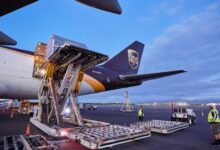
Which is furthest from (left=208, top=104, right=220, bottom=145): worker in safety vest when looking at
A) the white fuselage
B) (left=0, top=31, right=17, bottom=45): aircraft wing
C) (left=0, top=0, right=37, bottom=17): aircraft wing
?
the white fuselage

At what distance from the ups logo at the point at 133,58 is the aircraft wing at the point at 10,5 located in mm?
20673

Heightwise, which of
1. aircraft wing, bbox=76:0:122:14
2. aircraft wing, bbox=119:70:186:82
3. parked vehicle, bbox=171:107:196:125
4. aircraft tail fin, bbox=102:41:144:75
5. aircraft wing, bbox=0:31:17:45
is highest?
aircraft tail fin, bbox=102:41:144:75

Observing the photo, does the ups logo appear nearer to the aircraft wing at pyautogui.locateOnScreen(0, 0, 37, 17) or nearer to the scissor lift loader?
the scissor lift loader

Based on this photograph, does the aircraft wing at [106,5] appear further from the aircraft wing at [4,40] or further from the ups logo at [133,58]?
the ups logo at [133,58]

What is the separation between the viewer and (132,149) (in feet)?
21.0

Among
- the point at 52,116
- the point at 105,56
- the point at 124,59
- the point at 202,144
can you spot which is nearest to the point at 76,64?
the point at 105,56

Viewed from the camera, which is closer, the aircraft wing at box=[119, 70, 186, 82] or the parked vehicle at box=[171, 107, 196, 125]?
the aircraft wing at box=[119, 70, 186, 82]

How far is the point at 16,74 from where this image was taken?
13.4 m

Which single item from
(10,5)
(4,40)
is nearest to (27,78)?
(4,40)

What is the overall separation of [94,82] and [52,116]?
7.93 meters

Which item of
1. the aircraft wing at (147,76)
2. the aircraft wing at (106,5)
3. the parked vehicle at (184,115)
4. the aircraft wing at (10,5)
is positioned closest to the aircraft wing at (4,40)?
the aircraft wing at (10,5)

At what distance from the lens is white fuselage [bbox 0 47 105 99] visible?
1297cm

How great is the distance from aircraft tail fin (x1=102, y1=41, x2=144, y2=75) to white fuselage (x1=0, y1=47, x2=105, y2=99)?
10093 millimetres

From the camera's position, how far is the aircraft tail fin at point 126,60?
22.2 m
